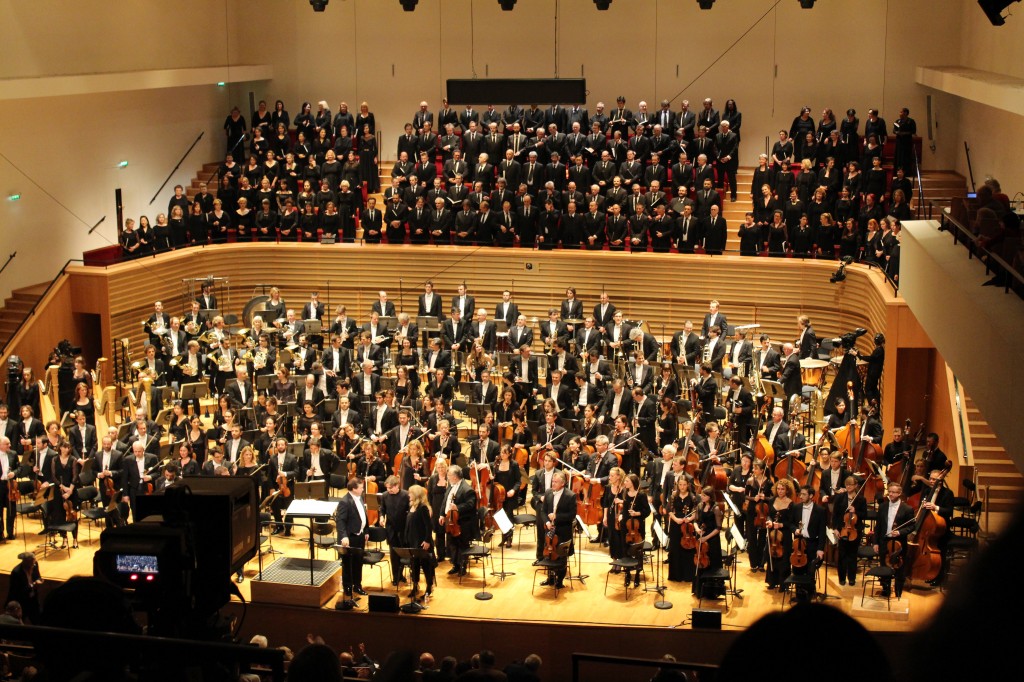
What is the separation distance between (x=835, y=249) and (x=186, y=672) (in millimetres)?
16624

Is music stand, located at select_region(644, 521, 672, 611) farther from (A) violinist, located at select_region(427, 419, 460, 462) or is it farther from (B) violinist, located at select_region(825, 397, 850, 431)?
(B) violinist, located at select_region(825, 397, 850, 431)

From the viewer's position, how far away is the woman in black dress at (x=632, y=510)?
1247 cm

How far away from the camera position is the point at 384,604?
11656 millimetres

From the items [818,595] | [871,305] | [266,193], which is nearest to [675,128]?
[871,305]

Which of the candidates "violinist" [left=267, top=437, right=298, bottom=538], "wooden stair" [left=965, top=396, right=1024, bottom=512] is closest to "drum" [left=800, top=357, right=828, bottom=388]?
"wooden stair" [left=965, top=396, right=1024, bottom=512]

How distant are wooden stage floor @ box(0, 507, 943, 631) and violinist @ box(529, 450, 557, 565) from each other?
15.8 inches

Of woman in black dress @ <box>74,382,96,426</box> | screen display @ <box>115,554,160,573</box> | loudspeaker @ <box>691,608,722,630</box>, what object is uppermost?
screen display @ <box>115,554,160,573</box>

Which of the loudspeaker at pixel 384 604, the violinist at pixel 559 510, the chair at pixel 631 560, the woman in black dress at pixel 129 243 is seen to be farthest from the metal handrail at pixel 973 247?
the woman in black dress at pixel 129 243

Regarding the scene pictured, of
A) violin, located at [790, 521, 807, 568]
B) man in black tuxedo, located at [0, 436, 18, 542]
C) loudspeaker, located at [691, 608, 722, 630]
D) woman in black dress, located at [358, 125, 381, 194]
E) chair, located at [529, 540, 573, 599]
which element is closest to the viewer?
loudspeaker, located at [691, 608, 722, 630]

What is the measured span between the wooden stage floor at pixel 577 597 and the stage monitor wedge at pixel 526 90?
9413 mm

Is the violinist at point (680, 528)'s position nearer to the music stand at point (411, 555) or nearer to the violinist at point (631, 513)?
the violinist at point (631, 513)

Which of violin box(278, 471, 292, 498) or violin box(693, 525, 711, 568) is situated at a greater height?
violin box(278, 471, 292, 498)

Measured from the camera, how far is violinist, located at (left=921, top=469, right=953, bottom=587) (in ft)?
38.4

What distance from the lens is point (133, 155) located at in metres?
23.0
